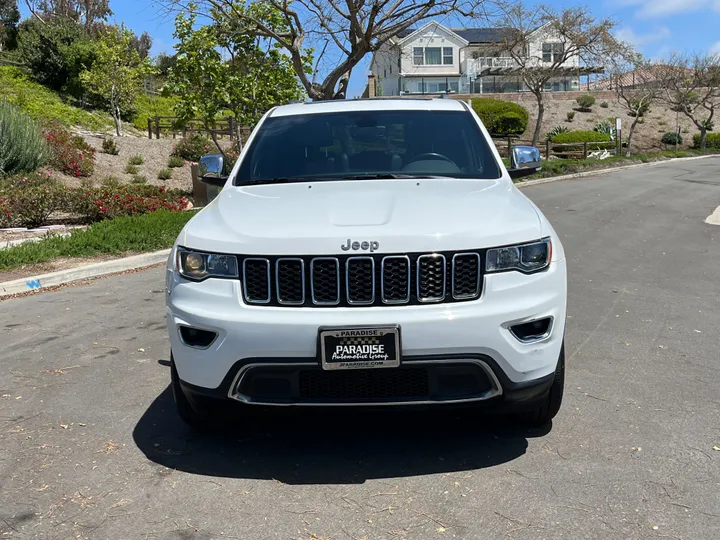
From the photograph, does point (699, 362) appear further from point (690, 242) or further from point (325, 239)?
point (690, 242)

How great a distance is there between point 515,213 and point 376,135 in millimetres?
1585

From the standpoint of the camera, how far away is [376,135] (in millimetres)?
5059

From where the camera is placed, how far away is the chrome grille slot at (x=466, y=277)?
3445mm

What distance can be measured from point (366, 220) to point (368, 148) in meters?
1.47

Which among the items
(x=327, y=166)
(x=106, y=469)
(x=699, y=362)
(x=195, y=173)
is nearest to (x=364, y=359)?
(x=106, y=469)

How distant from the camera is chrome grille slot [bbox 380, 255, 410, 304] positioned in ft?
11.3

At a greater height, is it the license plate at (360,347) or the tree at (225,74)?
the tree at (225,74)

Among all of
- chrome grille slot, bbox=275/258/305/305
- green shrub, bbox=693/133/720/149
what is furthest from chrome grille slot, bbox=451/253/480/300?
green shrub, bbox=693/133/720/149

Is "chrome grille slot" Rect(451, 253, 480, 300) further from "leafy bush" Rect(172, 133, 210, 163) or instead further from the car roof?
"leafy bush" Rect(172, 133, 210, 163)

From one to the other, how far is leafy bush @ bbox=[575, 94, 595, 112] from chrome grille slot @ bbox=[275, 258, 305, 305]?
192ft

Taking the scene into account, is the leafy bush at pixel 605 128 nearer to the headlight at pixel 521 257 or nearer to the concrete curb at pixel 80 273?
the concrete curb at pixel 80 273

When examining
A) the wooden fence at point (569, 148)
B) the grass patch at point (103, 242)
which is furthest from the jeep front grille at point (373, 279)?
the wooden fence at point (569, 148)

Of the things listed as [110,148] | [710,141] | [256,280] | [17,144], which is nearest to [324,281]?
[256,280]

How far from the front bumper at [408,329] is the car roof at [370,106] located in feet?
7.10
